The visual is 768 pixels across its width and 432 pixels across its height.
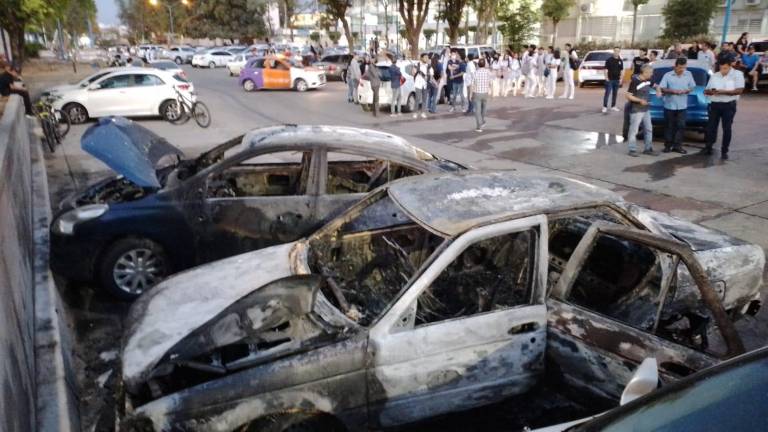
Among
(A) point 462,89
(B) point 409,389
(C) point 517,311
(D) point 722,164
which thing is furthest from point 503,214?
(A) point 462,89

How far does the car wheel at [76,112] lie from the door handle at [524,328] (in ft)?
51.4

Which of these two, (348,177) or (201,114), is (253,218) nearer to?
(348,177)

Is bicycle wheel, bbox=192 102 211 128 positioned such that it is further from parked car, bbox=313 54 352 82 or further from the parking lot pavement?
parked car, bbox=313 54 352 82

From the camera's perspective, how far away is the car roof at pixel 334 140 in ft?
→ 18.3

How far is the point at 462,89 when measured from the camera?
18.0 m

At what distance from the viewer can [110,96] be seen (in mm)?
A: 15898

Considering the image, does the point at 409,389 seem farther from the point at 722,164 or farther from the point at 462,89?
the point at 462,89

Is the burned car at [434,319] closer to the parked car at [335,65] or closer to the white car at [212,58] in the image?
the parked car at [335,65]

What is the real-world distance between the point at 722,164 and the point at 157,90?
1441 centimetres

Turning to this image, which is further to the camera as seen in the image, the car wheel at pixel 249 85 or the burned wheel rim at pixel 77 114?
the car wheel at pixel 249 85

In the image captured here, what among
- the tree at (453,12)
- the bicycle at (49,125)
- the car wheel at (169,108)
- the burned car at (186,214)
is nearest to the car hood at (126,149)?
the burned car at (186,214)

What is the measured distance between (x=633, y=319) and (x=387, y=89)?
14.6 meters

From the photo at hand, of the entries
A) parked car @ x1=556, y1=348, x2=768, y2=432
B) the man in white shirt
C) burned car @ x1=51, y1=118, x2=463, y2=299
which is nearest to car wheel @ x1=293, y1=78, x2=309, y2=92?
the man in white shirt

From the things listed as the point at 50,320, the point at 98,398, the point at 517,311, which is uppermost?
the point at 517,311
